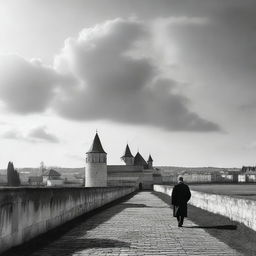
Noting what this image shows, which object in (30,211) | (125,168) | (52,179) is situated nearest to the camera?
(30,211)

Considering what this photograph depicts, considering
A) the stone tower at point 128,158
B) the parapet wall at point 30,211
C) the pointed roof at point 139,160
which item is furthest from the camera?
the stone tower at point 128,158

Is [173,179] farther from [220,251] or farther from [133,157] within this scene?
[220,251]

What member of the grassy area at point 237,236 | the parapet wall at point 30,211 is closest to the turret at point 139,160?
the parapet wall at point 30,211

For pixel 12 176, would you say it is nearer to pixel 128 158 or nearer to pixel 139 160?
pixel 128 158

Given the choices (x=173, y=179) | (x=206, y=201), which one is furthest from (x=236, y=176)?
(x=206, y=201)

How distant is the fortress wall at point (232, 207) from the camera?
1064 cm

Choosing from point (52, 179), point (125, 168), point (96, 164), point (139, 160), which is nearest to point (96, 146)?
point (96, 164)

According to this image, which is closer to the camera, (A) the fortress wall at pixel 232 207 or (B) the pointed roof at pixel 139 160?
(A) the fortress wall at pixel 232 207

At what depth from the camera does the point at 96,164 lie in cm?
9388

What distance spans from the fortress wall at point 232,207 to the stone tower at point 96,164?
2905 inches

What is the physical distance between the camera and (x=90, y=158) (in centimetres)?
9425

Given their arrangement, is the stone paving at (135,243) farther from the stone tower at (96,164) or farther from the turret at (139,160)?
the turret at (139,160)

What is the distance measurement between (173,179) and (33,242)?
519 ft

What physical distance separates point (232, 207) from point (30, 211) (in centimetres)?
699
